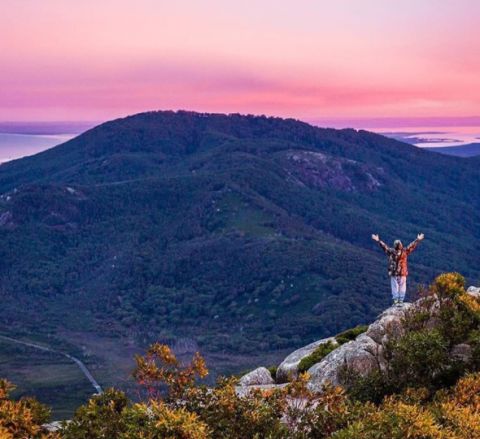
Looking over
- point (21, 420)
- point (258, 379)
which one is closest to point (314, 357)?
point (258, 379)

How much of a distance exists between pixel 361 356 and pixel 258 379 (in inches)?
371

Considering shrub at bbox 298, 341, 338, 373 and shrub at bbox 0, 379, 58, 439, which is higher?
shrub at bbox 0, 379, 58, 439

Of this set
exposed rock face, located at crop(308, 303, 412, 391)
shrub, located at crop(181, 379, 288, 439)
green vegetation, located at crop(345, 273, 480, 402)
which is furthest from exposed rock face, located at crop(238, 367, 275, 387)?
shrub, located at crop(181, 379, 288, 439)

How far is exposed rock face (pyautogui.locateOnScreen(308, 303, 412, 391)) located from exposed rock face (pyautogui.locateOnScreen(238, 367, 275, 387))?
5.33m

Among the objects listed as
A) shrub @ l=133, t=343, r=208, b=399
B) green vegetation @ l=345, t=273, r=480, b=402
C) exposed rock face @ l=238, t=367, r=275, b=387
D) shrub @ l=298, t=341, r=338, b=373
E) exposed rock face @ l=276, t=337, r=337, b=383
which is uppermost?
shrub @ l=133, t=343, r=208, b=399

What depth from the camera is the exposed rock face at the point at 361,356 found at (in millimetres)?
33594

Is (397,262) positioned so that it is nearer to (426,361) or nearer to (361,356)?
(361,356)

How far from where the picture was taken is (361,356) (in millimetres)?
34219

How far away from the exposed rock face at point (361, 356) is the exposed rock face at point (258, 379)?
5.33 m

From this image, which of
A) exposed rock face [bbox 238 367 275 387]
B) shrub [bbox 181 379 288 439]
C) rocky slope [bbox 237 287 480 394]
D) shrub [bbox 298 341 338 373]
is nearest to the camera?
shrub [bbox 181 379 288 439]

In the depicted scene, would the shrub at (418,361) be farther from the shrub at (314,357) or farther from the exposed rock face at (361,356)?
the shrub at (314,357)

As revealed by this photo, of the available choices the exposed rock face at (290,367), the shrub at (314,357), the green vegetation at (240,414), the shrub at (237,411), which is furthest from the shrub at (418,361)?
the exposed rock face at (290,367)

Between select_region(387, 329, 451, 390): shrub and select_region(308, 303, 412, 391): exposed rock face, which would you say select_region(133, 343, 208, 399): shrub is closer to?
select_region(387, 329, 451, 390): shrub

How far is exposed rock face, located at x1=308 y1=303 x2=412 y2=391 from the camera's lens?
33594 mm
